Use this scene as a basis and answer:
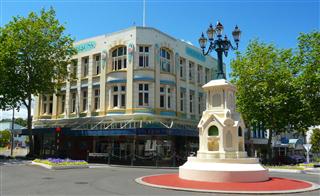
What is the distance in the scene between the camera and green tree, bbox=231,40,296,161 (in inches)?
1254

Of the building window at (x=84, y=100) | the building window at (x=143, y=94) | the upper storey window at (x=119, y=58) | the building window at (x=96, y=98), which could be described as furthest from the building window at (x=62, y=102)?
the building window at (x=143, y=94)

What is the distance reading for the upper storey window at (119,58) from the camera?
32594 millimetres

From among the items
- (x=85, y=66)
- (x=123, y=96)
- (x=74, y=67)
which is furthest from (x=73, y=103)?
(x=123, y=96)

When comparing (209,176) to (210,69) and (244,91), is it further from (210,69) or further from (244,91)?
(210,69)

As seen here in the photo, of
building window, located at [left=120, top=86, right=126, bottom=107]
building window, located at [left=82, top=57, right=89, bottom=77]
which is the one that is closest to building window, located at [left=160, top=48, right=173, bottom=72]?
building window, located at [left=120, top=86, right=126, bottom=107]

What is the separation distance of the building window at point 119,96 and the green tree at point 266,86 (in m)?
11.8

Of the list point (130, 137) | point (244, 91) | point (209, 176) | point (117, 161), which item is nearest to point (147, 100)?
point (130, 137)

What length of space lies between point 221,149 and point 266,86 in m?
18.1

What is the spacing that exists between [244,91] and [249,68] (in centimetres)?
247

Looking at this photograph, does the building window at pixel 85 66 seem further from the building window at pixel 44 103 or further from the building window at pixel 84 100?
the building window at pixel 44 103

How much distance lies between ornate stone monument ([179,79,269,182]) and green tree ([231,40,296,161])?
53.5 ft

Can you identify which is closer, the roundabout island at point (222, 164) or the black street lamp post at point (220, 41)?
the roundabout island at point (222, 164)

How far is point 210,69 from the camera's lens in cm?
4125

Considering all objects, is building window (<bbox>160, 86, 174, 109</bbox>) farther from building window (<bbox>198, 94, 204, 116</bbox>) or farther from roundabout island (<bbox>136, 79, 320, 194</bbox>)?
roundabout island (<bbox>136, 79, 320, 194</bbox>)
